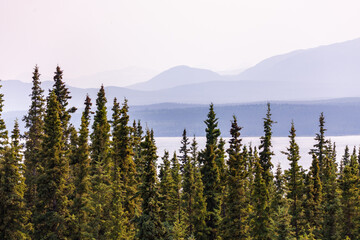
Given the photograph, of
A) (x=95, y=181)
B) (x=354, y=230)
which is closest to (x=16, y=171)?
(x=95, y=181)

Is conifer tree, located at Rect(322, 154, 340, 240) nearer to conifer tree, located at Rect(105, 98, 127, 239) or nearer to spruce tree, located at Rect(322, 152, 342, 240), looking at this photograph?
spruce tree, located at Rect(322, 152, 342, 240)

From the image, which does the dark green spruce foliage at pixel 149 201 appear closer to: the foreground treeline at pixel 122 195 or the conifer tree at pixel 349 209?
the foreground treeline at pixel 122 195

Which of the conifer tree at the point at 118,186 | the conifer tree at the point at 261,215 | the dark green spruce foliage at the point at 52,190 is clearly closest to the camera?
the conifer tree at the point at 118,186

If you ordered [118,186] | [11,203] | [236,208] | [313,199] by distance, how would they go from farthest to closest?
[313,199] → [236,208] → [118,186] → [11,203]

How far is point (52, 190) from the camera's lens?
4459 cm

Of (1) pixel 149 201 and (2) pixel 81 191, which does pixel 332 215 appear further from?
(2) pixel 81 191

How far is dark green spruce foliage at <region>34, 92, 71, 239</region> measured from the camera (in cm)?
4422

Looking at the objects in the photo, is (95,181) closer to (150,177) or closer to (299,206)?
(150,177)

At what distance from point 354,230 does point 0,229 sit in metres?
42.0

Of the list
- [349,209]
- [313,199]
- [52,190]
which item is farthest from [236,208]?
[313,199]

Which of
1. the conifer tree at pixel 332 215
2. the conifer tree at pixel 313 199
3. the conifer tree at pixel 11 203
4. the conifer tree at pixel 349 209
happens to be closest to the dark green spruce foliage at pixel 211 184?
the conifer tree at pixel 332 215

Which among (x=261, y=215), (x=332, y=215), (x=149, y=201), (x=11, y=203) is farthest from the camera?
(x=332, y=215)

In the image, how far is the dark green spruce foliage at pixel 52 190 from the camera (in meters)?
44.2

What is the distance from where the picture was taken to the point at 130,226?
45.8 m
